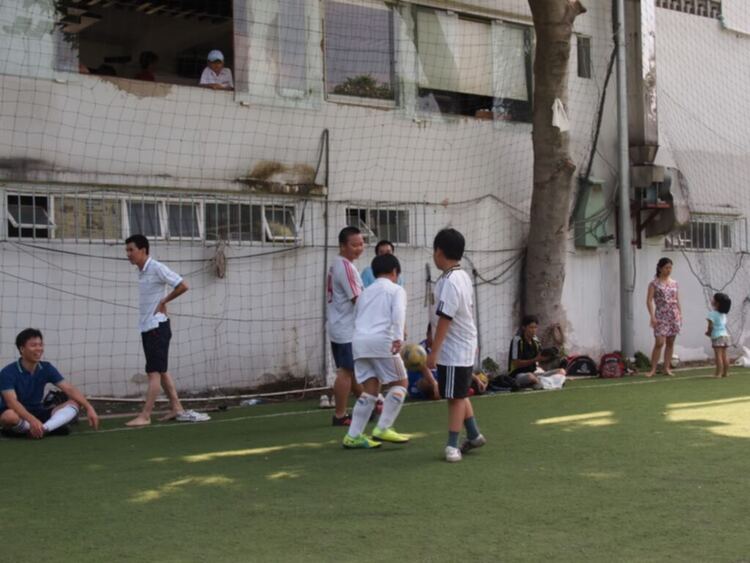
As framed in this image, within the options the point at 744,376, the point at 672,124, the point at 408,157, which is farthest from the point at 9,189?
the point at 672,124

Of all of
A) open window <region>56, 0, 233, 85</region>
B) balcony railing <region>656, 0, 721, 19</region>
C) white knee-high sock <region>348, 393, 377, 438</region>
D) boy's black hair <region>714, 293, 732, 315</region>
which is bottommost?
white knee-high sock <region>348, 393, 377, 438</region>

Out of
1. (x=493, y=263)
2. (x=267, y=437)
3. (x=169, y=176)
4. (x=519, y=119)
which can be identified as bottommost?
(x=267, y=437)

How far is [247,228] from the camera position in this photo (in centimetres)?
1287

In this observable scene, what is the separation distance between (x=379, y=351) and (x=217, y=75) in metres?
6.33

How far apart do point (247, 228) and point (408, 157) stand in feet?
8.63

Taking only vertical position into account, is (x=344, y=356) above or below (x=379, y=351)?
below

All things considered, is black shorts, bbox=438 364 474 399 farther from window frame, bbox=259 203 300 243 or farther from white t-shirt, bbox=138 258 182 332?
window frame, bbox=259 203 300 243

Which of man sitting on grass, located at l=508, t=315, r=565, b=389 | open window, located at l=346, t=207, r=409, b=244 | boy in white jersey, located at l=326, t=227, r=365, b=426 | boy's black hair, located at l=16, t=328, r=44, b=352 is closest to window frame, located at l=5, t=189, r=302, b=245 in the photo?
open window, located at l=346, t=207, r=409, b=244

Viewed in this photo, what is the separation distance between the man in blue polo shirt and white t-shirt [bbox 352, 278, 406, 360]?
8.74ft

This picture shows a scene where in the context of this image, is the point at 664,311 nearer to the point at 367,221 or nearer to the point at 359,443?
the point at 367,221

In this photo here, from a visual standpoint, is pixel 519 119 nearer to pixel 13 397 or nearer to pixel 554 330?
pixel 554 330

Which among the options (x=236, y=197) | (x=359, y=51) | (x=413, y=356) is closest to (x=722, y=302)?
(x=413, y=356)

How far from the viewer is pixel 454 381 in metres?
7.15

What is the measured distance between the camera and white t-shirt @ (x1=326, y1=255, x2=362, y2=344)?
9305mm
